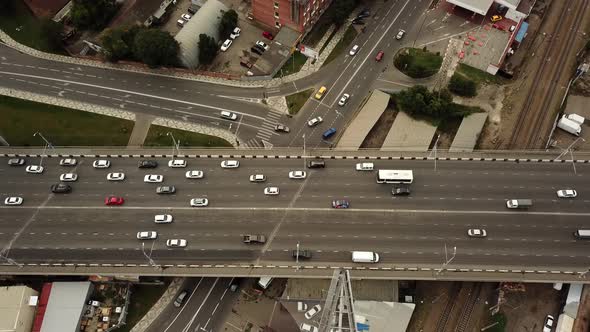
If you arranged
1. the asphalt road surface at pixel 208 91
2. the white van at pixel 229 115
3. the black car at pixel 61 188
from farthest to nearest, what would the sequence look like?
Answer: the white van at pixel 229 115 → the asphalt road surface at pixel 208 91 → the black car at pixel 61 188

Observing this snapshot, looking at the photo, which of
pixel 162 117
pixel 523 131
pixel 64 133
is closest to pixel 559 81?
pixel 523 131

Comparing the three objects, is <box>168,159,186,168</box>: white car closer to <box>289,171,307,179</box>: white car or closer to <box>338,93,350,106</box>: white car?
<box>289,171,307,179</box>: white car

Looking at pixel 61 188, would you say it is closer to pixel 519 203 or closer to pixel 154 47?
pixel 154 47

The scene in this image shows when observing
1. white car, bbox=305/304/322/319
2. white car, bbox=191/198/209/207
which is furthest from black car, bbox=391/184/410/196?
white car, bbox=191/198/209/207

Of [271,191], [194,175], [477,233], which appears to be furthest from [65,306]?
[477,233]

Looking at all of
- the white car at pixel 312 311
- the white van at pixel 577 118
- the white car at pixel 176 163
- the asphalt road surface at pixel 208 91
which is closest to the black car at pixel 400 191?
the asphalt road surface at pixel 208 91

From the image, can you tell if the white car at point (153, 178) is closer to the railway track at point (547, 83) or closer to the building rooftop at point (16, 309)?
the building rooftop at point (16, 309)

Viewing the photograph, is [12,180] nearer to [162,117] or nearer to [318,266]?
[162,117]
